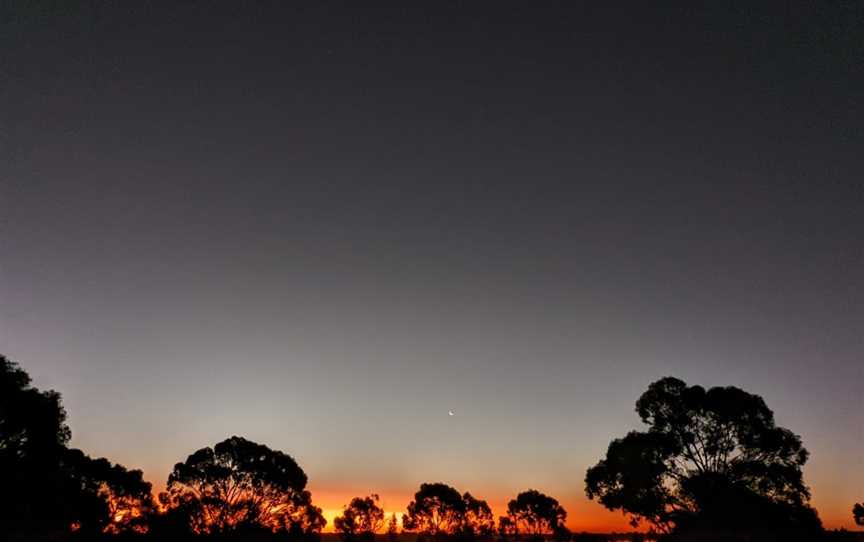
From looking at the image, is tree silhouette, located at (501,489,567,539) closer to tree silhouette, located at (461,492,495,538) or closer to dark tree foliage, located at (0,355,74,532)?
tree silhouette, located at (461,492,495,538)

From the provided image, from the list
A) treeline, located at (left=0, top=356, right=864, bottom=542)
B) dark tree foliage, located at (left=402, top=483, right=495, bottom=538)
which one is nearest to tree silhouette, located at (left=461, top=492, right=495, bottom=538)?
dark tree foliage, located at (left=402, top=483, right=495, bottom=538)

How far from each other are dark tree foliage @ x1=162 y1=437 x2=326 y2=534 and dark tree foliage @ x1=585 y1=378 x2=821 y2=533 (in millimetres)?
40861

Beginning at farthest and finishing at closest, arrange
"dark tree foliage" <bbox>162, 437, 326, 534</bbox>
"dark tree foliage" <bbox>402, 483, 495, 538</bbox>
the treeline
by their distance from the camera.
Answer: "dark tree foliage" <bbox>402, 483, 495, 538</bbox>
"dark tree foliage" <bbox>162, 437, 326, 534</bbox>
the treeline

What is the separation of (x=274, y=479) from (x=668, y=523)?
47604mm

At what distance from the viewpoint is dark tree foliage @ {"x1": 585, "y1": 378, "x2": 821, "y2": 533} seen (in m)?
47.2

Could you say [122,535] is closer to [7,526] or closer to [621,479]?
[7,526]

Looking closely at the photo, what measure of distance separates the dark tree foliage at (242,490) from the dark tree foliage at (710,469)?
134ft

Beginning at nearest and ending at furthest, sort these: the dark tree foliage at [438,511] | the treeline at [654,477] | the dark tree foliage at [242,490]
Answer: the treeline at [654,477] → the dark tree foliage at [242,490] → the dark tree foliage at [438,511]

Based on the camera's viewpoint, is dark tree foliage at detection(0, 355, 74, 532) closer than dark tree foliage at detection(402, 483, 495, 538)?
Yes

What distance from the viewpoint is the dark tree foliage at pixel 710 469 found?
4725cm

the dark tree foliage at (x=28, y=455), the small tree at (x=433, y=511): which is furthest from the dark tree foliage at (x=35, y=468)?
the small tree at (x=433, y=511)

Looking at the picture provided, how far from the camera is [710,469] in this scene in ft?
163

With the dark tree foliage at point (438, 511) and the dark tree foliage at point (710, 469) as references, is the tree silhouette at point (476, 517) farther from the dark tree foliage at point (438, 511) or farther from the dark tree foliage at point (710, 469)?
the dark tree foliage at point (710, 469)

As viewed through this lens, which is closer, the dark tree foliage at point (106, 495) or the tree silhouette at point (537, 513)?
the dark tree foliage at point (106, 495)
